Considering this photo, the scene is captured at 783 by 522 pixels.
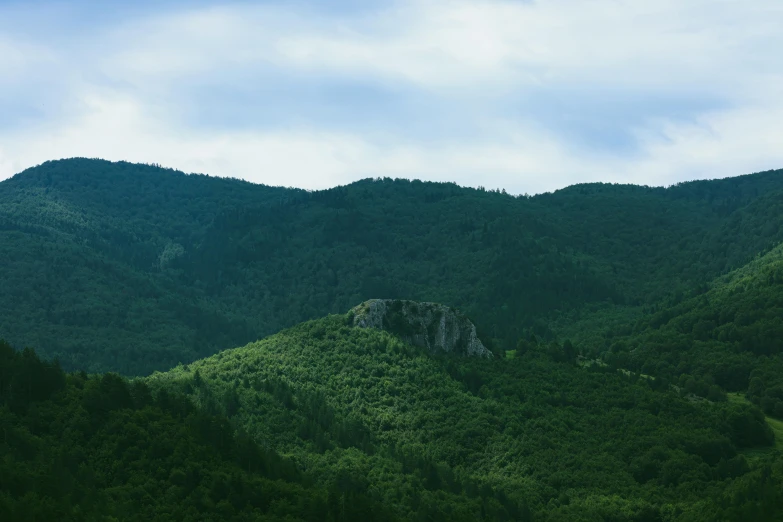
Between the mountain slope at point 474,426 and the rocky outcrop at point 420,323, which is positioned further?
the rocky outcrop at point 420,323

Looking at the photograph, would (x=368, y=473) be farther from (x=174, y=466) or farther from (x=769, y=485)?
(x=769, y=485)

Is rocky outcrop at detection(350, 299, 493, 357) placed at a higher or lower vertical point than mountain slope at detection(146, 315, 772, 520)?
higher

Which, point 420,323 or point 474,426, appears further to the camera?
point 420,323

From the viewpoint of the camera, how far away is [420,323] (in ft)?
562

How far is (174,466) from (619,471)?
2345 inches

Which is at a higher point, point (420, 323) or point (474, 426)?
point (420, 323)

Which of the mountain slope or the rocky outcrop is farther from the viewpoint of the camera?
the rocky outcrop

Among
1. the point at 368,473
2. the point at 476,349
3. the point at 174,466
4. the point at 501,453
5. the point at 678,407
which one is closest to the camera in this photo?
the point at 174,466

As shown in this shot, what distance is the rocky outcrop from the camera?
171000 mm

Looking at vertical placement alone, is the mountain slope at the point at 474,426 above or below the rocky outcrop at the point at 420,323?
below

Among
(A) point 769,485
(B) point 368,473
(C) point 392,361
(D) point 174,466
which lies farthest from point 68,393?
(A) point 769,485

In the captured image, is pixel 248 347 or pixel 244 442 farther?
pixel 248 347

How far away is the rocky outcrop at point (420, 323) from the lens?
171000 mm

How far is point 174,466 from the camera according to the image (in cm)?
10444
